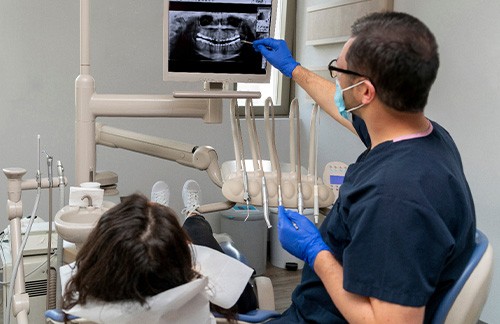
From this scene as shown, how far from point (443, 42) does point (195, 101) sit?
57.7 inches

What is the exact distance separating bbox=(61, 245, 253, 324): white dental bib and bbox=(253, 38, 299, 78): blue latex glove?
758 mm

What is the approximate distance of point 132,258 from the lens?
109 cm

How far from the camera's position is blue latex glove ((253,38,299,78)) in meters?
1.89

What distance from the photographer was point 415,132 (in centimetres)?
121

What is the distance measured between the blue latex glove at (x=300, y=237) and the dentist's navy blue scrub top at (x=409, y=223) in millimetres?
121

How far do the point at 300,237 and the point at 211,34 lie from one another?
2.71ft

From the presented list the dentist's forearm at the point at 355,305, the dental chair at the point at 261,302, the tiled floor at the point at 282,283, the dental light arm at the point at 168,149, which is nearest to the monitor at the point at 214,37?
the dental light arm at the point at 168,149

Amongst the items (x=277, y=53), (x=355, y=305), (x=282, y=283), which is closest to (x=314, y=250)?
(x=355, y=305)

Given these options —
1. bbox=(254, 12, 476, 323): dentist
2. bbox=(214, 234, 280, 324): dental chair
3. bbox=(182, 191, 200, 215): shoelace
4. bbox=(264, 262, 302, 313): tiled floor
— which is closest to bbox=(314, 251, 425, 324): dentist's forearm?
bbox=(254, 12, 476, 323): dentist

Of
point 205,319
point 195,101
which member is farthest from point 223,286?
point 195,101

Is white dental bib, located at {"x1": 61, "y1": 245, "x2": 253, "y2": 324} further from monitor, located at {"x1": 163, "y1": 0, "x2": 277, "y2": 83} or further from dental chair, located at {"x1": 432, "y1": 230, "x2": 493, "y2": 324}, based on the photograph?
monitor, located at {"x1": 163, "y1": 0, "x2": 277, "y2": 83}

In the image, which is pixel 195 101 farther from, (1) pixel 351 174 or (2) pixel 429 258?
(2) pixel 429 258

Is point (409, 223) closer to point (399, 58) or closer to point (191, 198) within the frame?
point (399, 58)

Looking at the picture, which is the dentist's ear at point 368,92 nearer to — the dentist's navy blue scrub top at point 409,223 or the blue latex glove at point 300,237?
the dentist's navy blue scrub top at point 409,223
